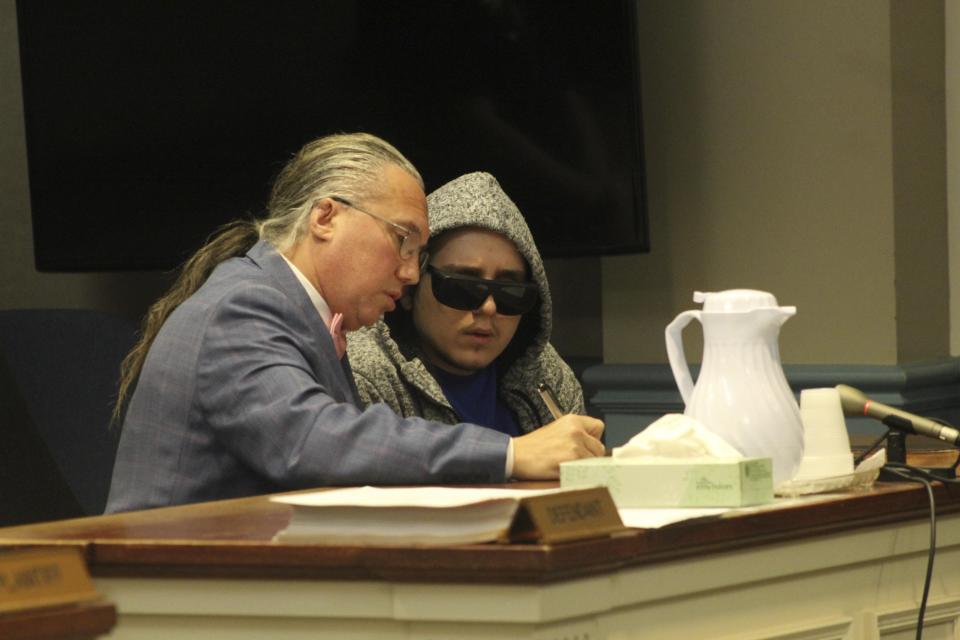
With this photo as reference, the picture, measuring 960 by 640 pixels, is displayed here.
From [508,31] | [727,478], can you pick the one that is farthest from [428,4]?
[727,478]

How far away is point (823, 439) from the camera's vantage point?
68.7 inches

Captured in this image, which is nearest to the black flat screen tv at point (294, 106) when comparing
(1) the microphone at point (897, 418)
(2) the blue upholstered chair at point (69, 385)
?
(2) the blue upholstered chair at point (69, 385)

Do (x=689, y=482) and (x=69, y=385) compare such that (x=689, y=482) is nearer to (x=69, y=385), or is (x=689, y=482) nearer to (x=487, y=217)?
(x=487, y=217)

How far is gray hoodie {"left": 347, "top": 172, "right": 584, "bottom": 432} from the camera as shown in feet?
8.77

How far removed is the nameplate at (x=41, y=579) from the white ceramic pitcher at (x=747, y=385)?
78cm

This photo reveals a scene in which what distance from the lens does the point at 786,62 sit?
3471 mm

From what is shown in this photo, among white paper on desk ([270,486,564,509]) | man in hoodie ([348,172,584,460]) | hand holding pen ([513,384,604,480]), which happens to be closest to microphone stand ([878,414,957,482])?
hand holding pen ([513,384,604,480])

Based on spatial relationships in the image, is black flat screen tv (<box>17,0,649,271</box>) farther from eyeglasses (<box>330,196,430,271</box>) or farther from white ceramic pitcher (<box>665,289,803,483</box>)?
white ceramic pitcher (<box>665,289,803,483</box>)

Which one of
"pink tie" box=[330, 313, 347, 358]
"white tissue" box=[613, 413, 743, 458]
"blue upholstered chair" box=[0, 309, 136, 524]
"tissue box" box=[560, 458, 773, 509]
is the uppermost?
"pink tie" box=[330, 313, 347, 358]

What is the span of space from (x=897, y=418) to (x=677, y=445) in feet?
1.40

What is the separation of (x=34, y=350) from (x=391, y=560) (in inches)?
108

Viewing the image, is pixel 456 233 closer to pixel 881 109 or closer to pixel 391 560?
pixel 881 109

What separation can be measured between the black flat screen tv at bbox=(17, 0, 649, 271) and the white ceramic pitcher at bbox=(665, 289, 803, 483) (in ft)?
5.95

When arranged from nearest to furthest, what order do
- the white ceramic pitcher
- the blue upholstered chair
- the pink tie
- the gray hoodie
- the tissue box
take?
1. the tissue box
2. the white ceramic pitcher
3. the pink tie
4. the gray hoodie
5. the blue upholstered chair
